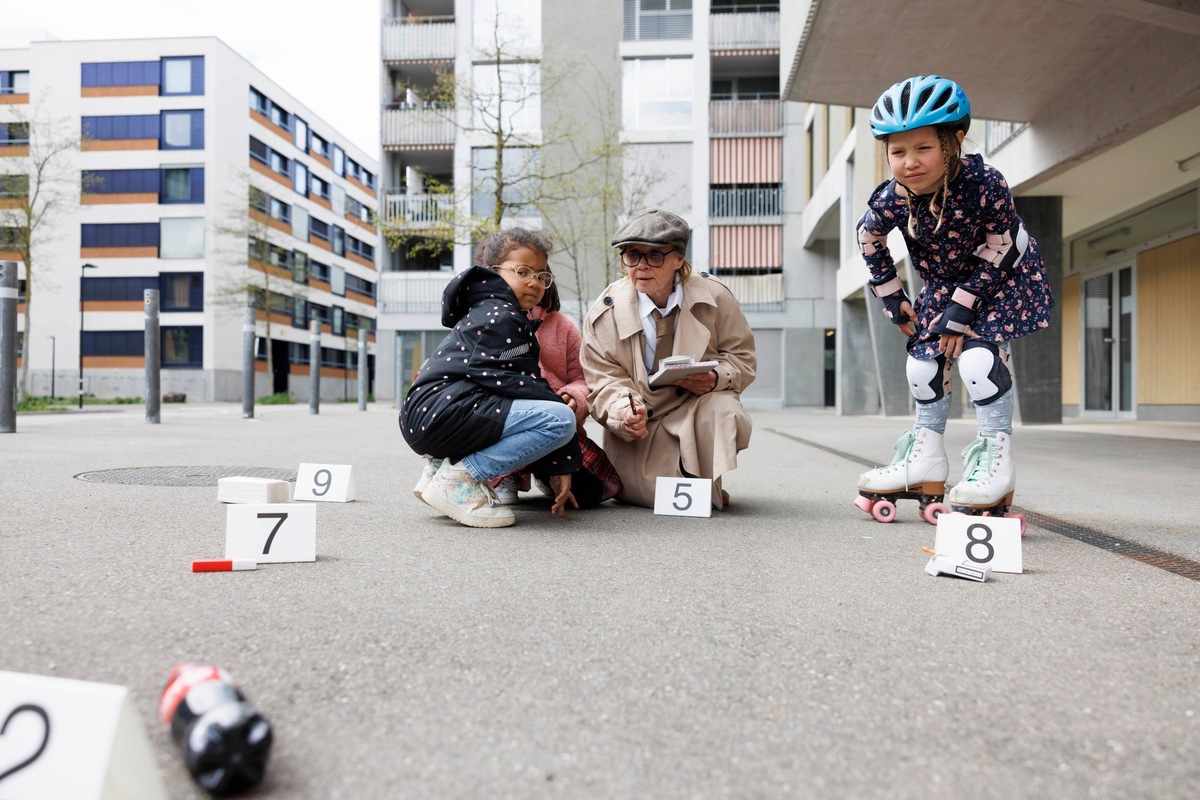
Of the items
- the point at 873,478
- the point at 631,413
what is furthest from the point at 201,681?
the point at 873,478

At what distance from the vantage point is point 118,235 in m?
44.5

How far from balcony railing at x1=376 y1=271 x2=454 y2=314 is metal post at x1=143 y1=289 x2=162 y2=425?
676 inches

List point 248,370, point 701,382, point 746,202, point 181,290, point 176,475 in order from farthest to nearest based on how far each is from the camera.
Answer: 1. point 181,290
2. point 746,202
3. point 248,370
4. point 176,475
5. point 701,382

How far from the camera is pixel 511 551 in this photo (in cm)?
285

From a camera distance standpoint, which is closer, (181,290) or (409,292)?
(409,292)

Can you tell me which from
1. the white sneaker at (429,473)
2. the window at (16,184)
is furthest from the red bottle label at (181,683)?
the window at (16,184)

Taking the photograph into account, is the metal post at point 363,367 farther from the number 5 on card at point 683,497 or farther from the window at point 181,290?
the window at point 181,290

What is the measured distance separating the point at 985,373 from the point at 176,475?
407 centimetres

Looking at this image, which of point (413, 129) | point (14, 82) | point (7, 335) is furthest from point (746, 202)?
point (14, 82)

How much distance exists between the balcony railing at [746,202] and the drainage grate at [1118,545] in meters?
24.8

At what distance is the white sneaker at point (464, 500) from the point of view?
11.0 feet

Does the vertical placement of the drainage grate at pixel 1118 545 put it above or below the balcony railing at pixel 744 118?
below

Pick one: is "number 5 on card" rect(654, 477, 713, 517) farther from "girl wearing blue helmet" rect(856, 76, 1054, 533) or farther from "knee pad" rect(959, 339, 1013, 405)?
"knee pad" rect(959, 339, 1013, 405)

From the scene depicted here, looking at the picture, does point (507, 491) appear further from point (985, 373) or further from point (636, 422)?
point (985, 373)
